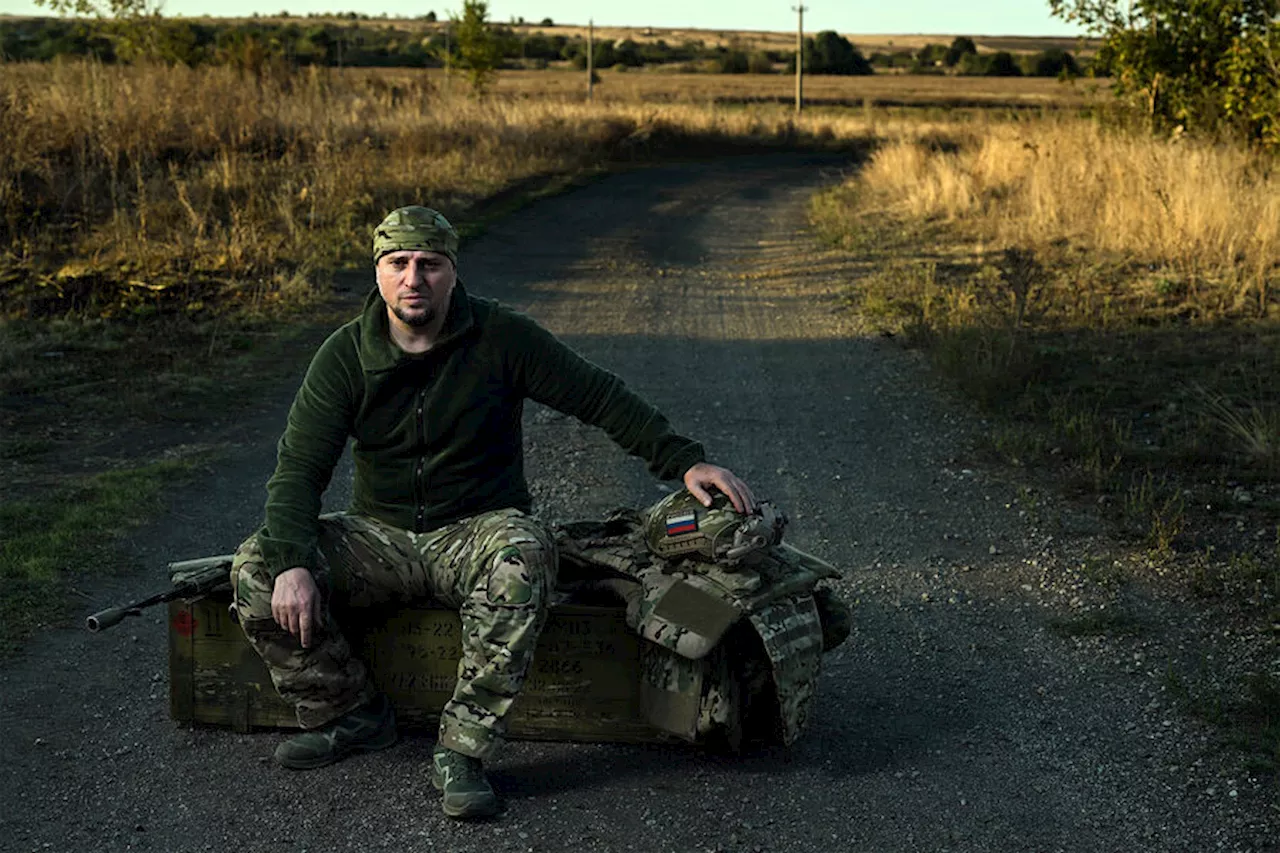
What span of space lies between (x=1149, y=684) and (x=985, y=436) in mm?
3349

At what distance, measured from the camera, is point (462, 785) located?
3.84 m

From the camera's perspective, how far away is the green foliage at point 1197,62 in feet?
51.9

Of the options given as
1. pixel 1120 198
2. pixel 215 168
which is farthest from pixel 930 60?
pixel 1120 198

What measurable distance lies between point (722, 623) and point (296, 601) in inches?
44.2

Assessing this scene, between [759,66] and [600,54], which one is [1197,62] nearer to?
[759,66]

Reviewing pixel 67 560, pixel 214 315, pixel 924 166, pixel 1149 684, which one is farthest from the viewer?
pixel 924 166

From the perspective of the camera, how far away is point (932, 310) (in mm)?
11477

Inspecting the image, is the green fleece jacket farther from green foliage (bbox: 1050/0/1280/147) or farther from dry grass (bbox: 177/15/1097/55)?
dry grass (bbox: 177/15/1097/55)

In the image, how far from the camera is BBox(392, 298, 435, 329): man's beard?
13.8ft

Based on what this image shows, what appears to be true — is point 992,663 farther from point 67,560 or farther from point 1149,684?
point 67,560

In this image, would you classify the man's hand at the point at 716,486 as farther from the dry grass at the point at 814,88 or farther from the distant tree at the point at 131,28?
the dry grass at the point at 814,88

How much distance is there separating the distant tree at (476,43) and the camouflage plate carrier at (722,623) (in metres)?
32.9

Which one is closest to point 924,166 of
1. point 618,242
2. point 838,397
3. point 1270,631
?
point 618,242

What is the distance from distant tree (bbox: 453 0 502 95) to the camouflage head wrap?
32.6 m
